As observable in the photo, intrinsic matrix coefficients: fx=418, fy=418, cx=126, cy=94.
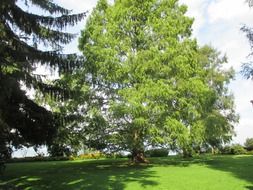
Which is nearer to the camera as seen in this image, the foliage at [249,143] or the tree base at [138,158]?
the tree base at [138,158]

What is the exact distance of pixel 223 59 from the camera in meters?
42.4

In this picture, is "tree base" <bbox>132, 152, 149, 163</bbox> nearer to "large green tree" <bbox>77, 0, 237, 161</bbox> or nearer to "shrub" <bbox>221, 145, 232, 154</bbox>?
"large green tree" <bbox>77, 0, 237, 161</bbox>

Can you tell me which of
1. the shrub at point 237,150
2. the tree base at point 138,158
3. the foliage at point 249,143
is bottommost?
the tree base at point 138,158

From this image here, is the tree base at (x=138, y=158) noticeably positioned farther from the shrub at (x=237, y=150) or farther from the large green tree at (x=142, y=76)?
the shrub at (x=237, y=150)

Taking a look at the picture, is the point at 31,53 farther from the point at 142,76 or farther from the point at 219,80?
the point at 219,80

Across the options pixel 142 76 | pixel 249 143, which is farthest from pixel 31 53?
pixel 249 143

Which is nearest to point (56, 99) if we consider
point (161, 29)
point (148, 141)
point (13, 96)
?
point (13, 96)

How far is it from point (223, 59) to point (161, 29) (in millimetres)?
17895

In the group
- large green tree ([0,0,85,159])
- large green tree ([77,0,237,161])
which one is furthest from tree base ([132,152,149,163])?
large green tree ([0,0,85,159])

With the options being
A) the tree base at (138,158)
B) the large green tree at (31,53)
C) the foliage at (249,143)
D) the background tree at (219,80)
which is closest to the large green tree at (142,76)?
the tree base at (138,158)

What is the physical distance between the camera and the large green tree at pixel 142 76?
24.2m

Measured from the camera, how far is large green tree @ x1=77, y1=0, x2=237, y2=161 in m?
24.2

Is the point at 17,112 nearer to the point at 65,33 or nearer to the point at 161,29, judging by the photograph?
the point at 65,33

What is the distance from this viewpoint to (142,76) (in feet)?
80.8
